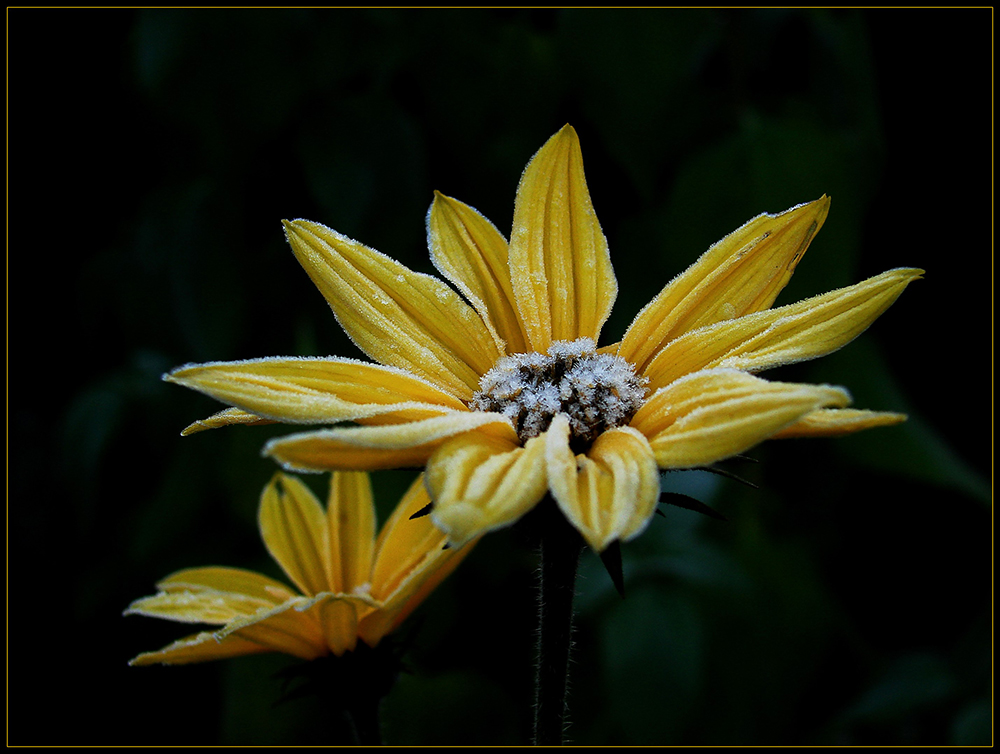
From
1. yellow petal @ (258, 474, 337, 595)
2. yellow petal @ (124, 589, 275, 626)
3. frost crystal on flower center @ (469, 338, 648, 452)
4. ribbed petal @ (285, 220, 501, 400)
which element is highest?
ribbed petal @ (285, 220, 501, 400)

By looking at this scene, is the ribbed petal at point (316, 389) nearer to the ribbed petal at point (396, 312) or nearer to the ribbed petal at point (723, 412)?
the ribbed petal at point (396, 312)

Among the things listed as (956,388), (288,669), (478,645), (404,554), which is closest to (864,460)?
(956,388)

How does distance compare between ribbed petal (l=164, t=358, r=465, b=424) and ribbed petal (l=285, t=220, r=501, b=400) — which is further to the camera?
ribbed petal (l=285, t=220, r=501, b=400)

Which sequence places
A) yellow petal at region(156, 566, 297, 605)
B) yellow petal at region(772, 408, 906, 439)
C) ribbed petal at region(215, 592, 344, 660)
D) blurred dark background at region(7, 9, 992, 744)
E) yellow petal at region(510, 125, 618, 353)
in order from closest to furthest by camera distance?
yellow petal at region(772, 408, 906, 439)
ribbed petal at region(215, 592, 344, 660)
yellow petal at region(510, 125, 618, 353)
yellow petal at region(156, 566, 297, 605)
blurred dark background at region(7, 9, 992, 744)

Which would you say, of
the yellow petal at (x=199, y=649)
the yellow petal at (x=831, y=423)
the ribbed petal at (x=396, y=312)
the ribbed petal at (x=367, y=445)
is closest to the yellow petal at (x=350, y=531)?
the yellow petal at (x=199, y=649)

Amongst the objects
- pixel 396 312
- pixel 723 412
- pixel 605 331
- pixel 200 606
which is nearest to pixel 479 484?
pixel 723 412

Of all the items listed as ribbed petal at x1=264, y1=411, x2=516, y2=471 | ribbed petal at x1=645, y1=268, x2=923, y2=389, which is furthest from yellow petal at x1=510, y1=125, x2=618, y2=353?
ribbed petal at x1=264, y1=411, x2=516, y2=471

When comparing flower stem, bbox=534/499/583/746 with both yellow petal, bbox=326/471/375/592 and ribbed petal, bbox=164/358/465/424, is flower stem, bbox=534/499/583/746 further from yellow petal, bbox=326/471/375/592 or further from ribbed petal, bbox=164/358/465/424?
yellow petal, bbox=326/471/375/592
